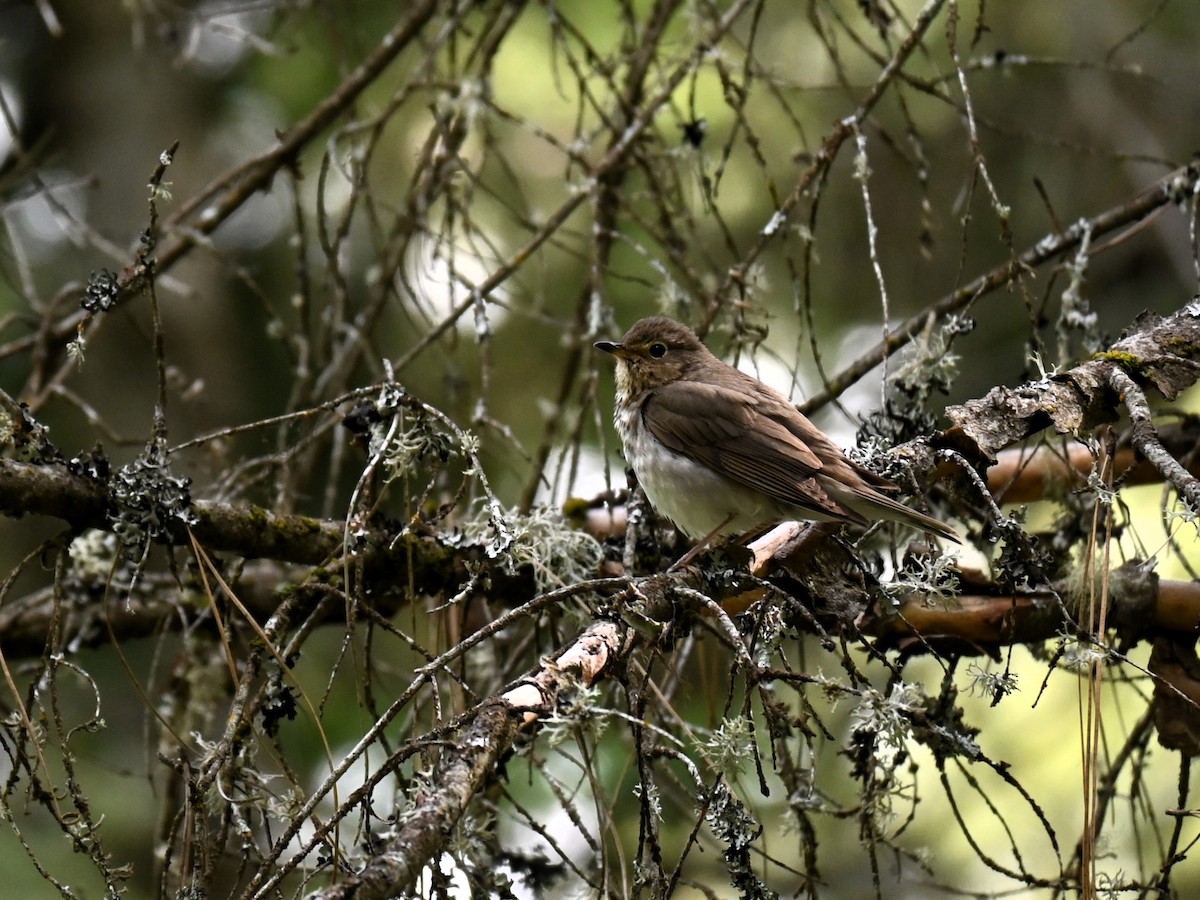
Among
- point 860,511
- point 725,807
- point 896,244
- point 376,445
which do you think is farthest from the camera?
point 896,244

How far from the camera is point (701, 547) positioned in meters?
3.62

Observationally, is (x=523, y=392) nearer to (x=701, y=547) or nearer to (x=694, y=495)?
(x=694, y=495)

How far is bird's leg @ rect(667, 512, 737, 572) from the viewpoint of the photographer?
3379 mm

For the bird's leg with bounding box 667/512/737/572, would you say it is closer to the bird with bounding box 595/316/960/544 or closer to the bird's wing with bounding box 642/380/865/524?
the bird with bounding box 595/316/960/544

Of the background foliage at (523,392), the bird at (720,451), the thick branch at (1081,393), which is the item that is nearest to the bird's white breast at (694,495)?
the bird at (720,451)

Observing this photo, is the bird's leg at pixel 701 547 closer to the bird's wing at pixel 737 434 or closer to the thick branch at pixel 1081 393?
the bird's wing at pixel 737 434

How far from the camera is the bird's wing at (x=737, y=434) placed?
150 inches

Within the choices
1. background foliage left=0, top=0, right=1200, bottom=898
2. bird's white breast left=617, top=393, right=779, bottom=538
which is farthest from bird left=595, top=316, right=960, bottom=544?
background foliage left=0, top=0, right=1200, bottom=898

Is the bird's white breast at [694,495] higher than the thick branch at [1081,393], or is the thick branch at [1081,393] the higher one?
the bird's white breast at [694,495]

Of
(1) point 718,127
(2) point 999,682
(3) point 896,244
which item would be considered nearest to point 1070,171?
(3) point 896,244

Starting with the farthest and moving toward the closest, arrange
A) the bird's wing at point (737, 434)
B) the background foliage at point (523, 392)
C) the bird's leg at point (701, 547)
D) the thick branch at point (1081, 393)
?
the bird's wing at point (737, 434)
the bird's leg at point (701, 547)
the thick branch at point (1081, 393)
the background foliage at point (523, 392)

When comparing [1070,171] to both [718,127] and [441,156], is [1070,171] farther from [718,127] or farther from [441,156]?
[441,156]

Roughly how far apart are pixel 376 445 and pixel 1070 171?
5365 millimetres

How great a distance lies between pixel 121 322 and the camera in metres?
7.40
